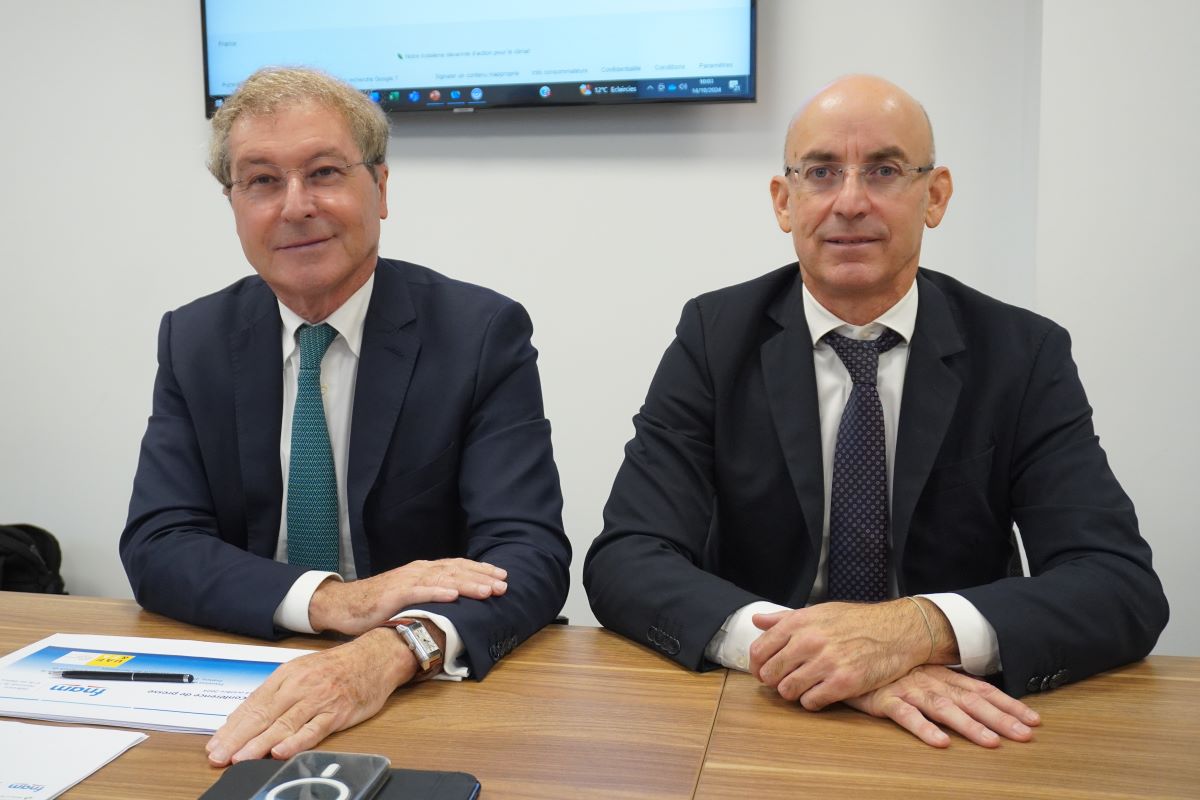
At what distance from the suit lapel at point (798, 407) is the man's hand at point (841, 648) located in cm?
38

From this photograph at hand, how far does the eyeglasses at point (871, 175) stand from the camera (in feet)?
5.90

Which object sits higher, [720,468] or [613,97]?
[613,97]

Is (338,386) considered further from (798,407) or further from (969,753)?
(969,753)

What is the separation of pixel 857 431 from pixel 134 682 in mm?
1117

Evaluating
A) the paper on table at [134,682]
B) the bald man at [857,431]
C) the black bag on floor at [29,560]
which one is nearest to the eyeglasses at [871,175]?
the bald man at [857,431]

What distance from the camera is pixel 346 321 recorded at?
191 cm

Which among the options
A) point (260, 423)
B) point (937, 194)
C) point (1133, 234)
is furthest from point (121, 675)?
point (1133, 234)

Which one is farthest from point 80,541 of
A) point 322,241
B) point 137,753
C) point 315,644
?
point 137,753

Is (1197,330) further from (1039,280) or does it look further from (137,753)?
(137,753)

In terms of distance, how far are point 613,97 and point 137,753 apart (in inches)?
90.4

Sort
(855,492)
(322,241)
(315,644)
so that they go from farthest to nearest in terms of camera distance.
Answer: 1. (322,241)
2. (855,492)
3. (315,644)

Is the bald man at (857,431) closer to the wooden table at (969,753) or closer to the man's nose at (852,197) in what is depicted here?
the man's nose at (852,197)

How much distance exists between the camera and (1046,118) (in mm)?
2631

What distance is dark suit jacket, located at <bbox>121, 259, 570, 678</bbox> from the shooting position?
1.78 meters
